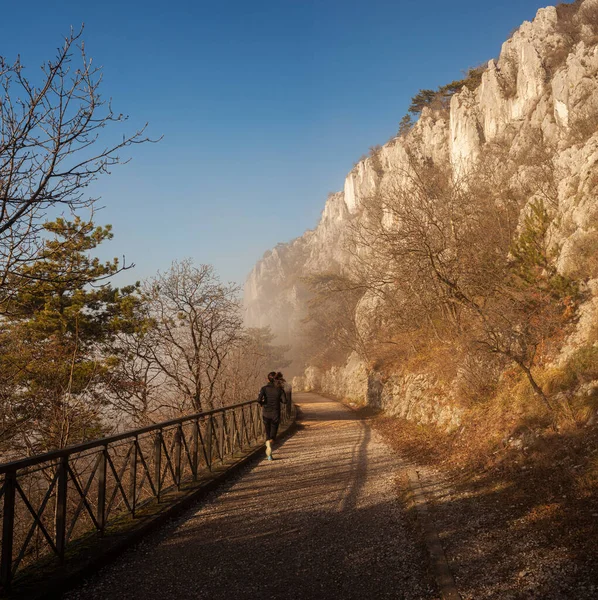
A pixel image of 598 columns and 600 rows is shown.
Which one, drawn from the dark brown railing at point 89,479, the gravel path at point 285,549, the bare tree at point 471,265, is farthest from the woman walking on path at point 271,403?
the bare tree at point 471,265

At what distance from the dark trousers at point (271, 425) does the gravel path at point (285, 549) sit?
188 centimetres

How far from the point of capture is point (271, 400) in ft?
31.3

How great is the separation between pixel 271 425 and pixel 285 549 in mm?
5189

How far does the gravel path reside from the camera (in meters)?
3.61

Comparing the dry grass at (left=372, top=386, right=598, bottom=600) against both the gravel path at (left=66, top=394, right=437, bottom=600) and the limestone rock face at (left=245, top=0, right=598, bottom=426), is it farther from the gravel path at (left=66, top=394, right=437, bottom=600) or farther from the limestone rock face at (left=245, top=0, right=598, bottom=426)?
the limestone rock face at (left=245, top=0, right=598, bottom=426)

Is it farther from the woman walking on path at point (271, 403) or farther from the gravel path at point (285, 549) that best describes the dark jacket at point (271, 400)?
the gravel path at point (285, 549)

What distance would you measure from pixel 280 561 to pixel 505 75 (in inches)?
2021

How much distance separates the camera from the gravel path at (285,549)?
3611 mm

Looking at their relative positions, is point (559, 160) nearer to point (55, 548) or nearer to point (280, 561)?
point (280, 561)

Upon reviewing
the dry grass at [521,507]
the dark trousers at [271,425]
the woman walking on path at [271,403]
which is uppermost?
A: the woman walking on path at [271,403]

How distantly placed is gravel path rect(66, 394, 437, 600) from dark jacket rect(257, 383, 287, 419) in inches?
77.3

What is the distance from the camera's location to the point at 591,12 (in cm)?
3875

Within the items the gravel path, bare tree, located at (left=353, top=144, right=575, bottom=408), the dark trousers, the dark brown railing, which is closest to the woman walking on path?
the dark trousers

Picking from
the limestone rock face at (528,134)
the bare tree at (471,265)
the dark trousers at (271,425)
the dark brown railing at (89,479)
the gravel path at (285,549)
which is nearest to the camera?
the dark brown railing at (89,479)
